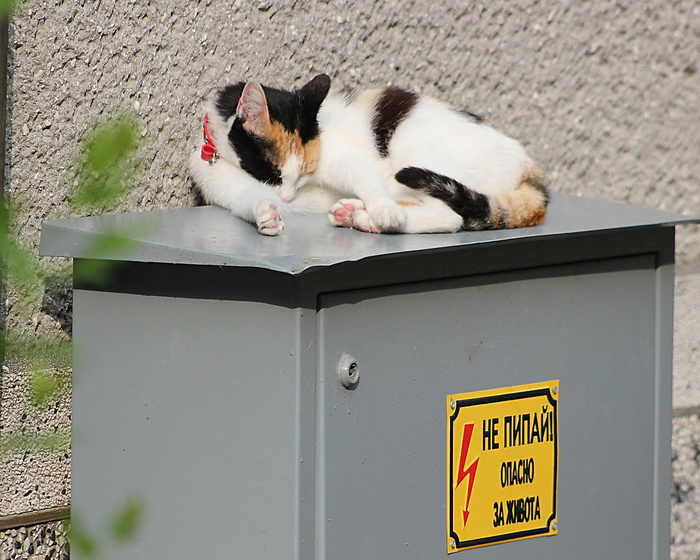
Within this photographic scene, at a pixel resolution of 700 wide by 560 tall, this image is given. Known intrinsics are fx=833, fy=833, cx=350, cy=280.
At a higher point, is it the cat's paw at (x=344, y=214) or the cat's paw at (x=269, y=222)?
the cat's paw at (x=344, y=214)

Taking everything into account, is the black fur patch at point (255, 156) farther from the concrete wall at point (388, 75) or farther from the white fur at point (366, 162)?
the concrete wall at point (388, 75)

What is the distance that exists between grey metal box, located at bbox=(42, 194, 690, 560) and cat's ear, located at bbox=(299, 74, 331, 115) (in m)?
0.30

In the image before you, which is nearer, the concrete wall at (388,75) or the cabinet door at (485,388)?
the cabinet door at (485,388)

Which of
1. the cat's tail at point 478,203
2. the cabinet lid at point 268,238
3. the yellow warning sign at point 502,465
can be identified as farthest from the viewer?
the cat's tail at point 478,203

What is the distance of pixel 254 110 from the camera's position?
1.75 m

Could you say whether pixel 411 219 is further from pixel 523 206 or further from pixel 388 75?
pixel 388 75

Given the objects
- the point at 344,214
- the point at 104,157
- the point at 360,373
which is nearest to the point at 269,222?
the point at 344,214

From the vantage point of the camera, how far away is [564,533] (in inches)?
58.7

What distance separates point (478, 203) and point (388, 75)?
70cm

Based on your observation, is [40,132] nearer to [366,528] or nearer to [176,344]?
[176,344]

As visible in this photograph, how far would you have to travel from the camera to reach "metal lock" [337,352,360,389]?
1189 millimetres

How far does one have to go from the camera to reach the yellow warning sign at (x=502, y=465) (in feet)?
4.43

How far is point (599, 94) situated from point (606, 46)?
0.14 m

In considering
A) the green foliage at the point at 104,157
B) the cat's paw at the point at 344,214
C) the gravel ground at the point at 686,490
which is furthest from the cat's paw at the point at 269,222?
the gravel ground at the point at 686,490
